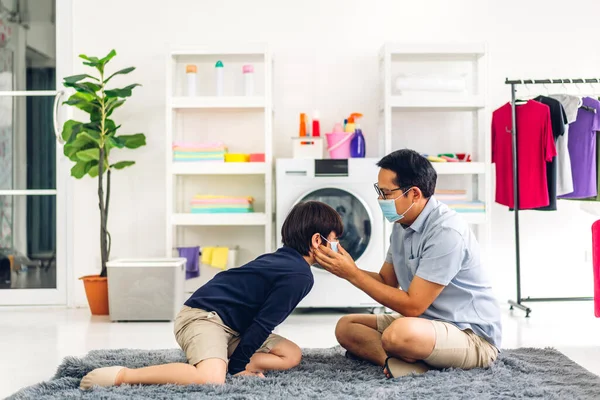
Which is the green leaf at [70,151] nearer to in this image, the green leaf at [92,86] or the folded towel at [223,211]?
the green leaf at [92,86]

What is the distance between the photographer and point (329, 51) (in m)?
4.47

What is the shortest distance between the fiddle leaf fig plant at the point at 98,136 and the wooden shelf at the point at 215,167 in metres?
0.33

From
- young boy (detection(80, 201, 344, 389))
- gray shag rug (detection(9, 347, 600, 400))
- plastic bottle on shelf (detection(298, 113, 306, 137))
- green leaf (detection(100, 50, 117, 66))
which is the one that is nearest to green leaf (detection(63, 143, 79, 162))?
green leaf (detection(100, 50, 117, 66))

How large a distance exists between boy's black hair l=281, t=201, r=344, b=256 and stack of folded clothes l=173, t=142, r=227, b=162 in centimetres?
181

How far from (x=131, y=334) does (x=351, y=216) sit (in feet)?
4.42

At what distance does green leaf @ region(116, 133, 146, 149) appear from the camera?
166 inches

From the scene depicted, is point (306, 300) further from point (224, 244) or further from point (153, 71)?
point (153, 71)

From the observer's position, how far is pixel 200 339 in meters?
2.23

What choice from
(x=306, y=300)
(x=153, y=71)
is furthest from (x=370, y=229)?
(x=153, y=71)

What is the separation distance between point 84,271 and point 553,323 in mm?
2831

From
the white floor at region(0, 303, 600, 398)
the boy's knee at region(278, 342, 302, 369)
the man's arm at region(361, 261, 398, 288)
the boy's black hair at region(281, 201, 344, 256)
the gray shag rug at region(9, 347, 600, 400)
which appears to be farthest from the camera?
the white floor at region(0, 303, 600, 398)

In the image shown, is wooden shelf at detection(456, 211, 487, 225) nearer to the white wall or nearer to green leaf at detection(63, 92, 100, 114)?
the white wall

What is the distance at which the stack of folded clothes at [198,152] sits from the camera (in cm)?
412

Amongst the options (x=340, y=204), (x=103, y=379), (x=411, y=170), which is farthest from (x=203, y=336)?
(x=340, y=204)
